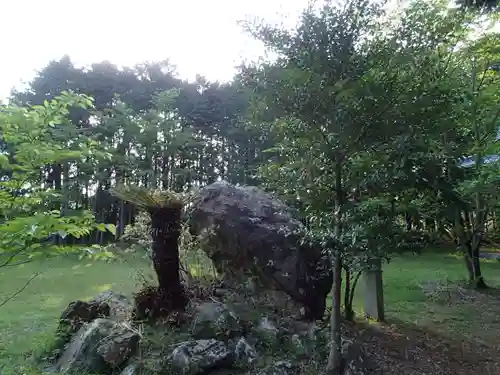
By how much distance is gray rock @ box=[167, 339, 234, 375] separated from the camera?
119 inches

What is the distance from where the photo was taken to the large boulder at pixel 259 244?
12.7 feet

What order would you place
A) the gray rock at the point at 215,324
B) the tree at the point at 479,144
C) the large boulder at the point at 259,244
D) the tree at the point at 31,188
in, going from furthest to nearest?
1. the tree at the point at 479,144
2. the large boulder at the point at 259,244
3. the gray rock at the point at 215,324
4. the tree at the point at 31,188

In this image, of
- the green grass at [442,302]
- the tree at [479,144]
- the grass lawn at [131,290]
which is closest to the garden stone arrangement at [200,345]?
the grass lawn at [131,290]

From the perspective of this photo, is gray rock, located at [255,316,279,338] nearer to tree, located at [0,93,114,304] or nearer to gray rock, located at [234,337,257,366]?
gray rock, located at [234,337,257,366]

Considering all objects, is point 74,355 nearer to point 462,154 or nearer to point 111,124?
point 462,154

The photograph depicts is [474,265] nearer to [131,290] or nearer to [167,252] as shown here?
[167,252]

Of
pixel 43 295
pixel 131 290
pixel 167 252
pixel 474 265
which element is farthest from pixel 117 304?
pixel 474 265

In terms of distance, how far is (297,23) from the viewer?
9.52ft

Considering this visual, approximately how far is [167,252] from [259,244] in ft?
3.27

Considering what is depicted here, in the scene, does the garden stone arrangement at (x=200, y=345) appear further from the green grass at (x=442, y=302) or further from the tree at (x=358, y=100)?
the green grass at (x=442, y=302)

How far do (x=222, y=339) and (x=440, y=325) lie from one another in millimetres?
2773

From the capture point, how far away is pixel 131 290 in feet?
16.5

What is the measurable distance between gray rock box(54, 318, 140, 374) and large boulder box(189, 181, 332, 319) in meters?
1.38

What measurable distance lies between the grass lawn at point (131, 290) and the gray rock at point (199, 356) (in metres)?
1.20
